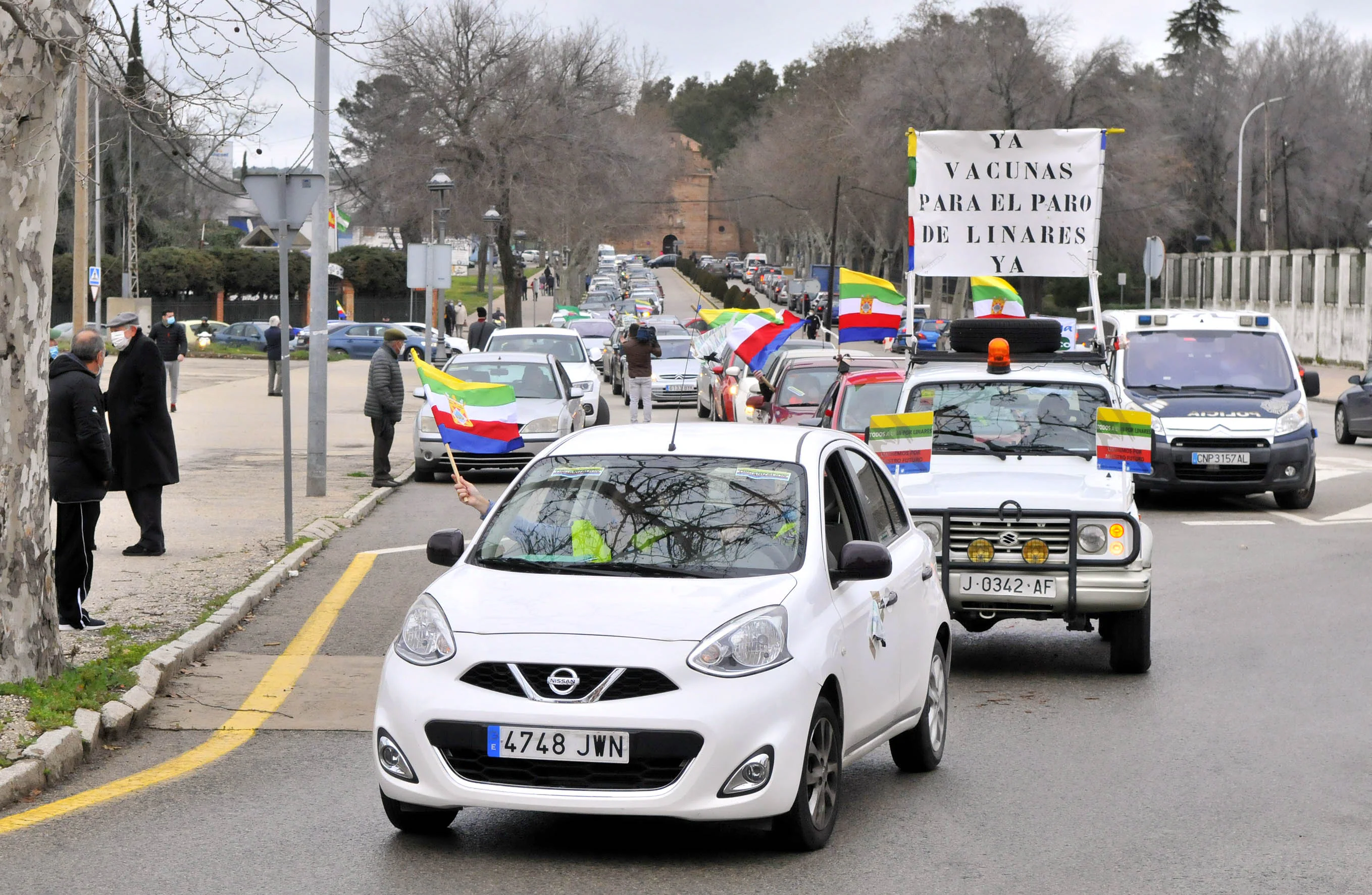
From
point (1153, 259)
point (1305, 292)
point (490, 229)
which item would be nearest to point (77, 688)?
point (1153, 259)

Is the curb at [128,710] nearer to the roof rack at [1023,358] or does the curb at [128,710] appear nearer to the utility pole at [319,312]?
the roof rack at [1023,358]

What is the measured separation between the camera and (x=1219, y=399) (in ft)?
63.9

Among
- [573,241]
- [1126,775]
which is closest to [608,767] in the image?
[1126,775]

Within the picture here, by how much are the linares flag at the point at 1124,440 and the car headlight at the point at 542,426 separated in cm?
1195

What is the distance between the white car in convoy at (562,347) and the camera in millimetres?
29422

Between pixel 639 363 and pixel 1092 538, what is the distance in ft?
51.8

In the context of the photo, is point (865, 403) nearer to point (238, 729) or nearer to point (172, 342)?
point (238, 729)

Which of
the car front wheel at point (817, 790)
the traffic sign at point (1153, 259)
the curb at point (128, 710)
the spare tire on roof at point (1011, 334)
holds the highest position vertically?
the traffic sign at point (1153, 259)

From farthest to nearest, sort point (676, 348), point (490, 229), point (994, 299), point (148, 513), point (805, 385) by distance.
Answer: point (490, 229) < point (676, 348) < point (805, 385) < point (994, 299) < point (148, 513)

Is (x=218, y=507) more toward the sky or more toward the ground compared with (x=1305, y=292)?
more toward the ground

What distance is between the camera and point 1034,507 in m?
10.2

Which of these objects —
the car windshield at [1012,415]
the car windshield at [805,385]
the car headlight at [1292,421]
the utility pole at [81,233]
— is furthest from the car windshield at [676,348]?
the car windshield at [1012,415]

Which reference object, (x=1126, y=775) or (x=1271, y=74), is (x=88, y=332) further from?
(x=1271, y=74)

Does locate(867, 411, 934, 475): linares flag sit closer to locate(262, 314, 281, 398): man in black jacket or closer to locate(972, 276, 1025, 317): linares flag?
locate(972, 276, 1025, 317): linares flag
